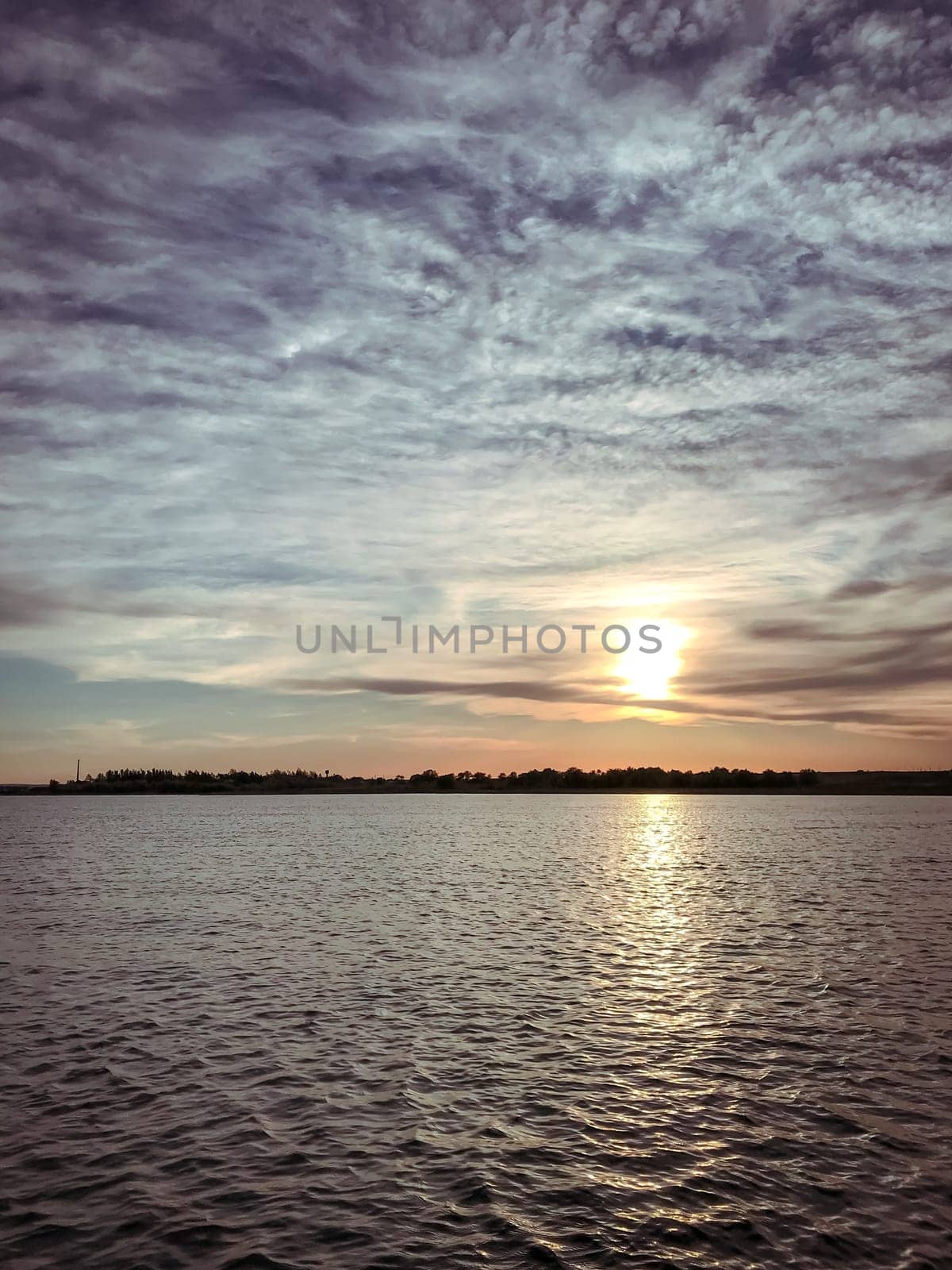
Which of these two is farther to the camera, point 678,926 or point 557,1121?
point 678,926

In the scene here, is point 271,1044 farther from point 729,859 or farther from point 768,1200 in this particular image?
point 729,859

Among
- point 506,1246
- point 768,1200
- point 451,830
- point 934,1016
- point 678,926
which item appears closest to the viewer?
point 506,1246

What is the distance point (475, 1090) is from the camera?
24.1 metres

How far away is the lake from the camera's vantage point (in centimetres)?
1644

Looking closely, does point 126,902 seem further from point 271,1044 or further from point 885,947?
point 885,947

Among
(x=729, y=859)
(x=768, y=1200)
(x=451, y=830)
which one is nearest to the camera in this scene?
(x=768, y=1200)

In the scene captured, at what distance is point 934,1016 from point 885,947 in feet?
49.1

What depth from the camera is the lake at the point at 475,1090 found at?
16.4 metres

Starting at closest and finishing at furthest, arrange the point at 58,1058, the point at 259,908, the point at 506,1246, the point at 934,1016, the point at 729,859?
1. the point at 506,1246
2. the point at 58,1058
3. the point at 934,1016
4. the point at 259,908
5. the point at 729,859

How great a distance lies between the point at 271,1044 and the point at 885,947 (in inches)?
1289

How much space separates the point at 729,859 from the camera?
10925 centimetres

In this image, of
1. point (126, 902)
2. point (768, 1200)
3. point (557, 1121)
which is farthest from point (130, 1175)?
point (126, 902)

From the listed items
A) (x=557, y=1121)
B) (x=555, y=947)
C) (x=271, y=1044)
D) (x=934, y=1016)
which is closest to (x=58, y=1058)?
(x=271, y=1044)

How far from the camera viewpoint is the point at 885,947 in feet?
152
